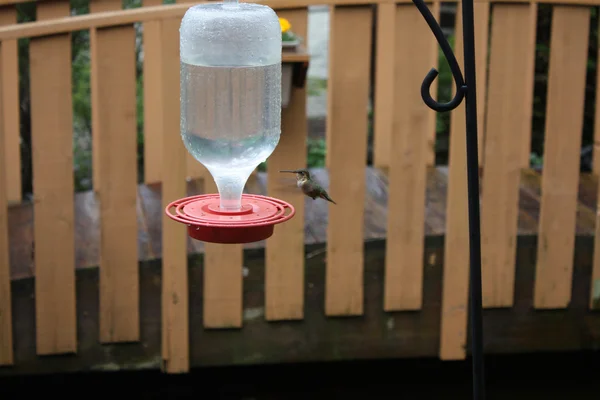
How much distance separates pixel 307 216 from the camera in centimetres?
391

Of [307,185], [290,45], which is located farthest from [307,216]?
[307,185]

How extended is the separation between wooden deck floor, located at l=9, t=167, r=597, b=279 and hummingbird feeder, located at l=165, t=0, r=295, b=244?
143 centimetres

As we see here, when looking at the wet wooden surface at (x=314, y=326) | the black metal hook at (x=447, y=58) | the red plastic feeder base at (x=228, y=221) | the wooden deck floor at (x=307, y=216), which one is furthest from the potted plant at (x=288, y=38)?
the black metal hook at (x=447, y=58)

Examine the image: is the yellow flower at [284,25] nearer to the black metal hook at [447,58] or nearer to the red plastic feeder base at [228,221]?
the red plastic feeder base at [228,221]

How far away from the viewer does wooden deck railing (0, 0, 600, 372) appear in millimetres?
3336

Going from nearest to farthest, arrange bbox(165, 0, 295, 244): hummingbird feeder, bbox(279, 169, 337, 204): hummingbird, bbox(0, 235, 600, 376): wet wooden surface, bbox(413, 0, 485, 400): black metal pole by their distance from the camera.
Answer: bbox(413, 0, 485, 400): black metal pole < bbox(165, 0, 295, 244): hummingbird feeder < bbox(279, 169, 337, 204): hummingbird < bbox(0, 235, 600, 376): wet wooden surface

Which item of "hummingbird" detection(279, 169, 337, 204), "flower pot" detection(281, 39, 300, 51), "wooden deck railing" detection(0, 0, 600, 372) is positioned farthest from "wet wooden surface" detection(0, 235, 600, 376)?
"hummingbird" detection(279, 169, 337, 204)

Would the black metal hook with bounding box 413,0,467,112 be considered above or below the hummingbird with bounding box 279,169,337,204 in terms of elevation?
above

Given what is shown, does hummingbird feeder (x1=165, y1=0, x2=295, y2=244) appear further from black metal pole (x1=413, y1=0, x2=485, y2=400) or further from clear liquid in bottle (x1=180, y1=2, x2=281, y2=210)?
black metal pole (x1=413, y1=0, x2=485, y2=400)

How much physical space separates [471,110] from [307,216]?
2.33 m

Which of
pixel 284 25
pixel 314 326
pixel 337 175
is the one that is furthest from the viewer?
pixel 314 326

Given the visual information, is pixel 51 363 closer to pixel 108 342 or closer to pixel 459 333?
pixel 108 342

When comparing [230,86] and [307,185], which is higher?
[230,86]

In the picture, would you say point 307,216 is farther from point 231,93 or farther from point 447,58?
point 447,58
